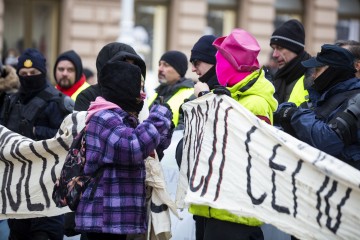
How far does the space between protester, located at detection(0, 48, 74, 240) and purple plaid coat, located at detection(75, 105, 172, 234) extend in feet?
6.94

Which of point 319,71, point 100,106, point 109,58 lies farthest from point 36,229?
point 319,71

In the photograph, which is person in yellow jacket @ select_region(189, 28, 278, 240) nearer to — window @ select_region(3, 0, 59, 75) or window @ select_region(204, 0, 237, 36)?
window @ select_region(3, 0, 59, 75)

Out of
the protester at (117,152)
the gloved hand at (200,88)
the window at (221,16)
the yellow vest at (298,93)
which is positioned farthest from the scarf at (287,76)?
the window at (221,16)

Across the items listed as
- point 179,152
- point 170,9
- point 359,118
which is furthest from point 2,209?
point 170,9

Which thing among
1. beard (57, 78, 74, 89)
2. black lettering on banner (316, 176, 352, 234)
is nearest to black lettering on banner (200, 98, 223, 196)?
black lettering on banner (316, 176, 352, 234)

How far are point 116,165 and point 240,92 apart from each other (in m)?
0.91

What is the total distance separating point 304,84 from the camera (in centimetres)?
674

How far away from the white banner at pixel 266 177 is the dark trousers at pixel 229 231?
0.50ft

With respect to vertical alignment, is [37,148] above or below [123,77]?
below

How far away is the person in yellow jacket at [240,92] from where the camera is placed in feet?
17.5

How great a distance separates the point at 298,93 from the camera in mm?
6754

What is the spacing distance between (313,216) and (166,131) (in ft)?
3.65

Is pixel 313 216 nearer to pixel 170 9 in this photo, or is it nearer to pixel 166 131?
pixel 166 131

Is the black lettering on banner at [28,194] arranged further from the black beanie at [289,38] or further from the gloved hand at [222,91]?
the black beanie at [289,38]
